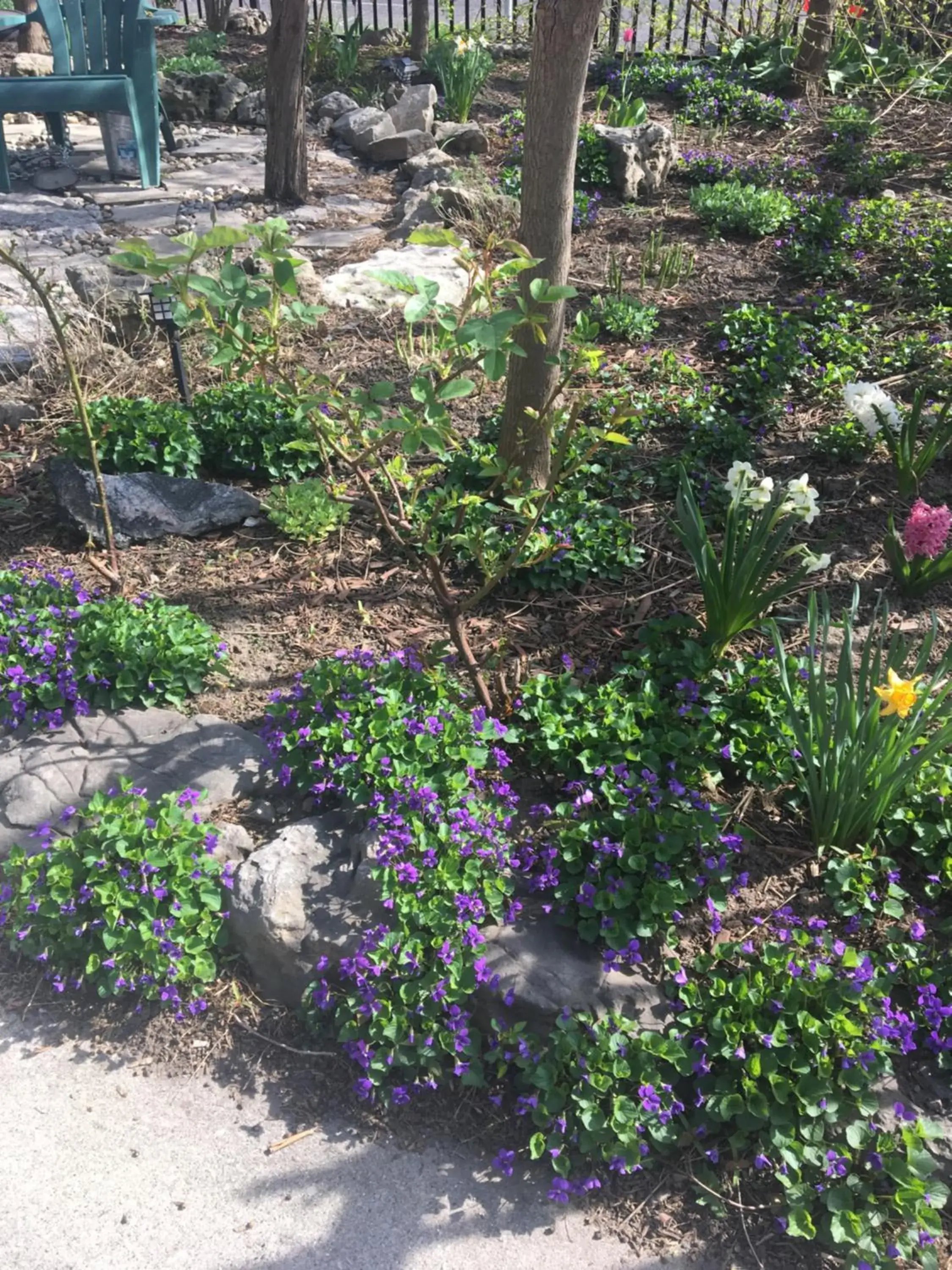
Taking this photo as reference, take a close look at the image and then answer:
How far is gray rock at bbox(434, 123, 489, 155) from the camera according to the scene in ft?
23.7

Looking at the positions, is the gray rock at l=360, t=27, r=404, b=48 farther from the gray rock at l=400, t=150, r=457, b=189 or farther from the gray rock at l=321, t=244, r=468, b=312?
the gray rock at l=321, t=244, r=468, b=312

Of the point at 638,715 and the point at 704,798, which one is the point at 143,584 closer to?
the point at 638,715

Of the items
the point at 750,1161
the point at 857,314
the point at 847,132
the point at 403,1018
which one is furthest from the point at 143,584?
the point at 847,132

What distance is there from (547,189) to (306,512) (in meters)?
1.31

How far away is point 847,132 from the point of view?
6992mm

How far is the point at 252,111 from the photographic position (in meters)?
8.27

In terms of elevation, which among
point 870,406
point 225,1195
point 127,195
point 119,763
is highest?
point 127,195

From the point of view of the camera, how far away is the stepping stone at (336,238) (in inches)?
227

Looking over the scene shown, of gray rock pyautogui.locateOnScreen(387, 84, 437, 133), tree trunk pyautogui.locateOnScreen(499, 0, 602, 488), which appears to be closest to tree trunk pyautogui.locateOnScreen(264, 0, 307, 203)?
gray rock pyautogui.locateOnScreen(387, 84, 437, 133)

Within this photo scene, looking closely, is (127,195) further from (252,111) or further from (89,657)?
(89,657)

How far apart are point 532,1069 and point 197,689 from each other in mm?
1413

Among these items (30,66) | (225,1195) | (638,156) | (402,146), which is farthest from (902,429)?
(30,66)

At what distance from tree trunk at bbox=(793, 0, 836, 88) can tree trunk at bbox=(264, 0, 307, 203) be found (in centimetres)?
388

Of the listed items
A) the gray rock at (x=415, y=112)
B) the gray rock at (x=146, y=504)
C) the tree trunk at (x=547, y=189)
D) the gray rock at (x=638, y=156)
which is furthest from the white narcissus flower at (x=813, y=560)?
the gray rock at (x=415, y=112)
